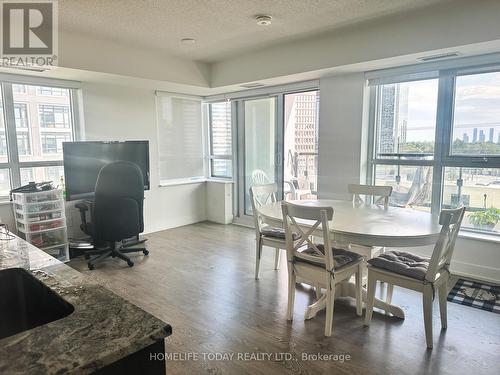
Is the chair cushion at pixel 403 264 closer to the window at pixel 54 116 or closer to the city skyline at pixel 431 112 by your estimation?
the city skyline at pixel 431 112

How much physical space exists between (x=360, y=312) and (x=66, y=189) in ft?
11.1

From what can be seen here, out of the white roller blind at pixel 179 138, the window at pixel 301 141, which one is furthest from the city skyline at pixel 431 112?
the white roller blind at pixel 179 138

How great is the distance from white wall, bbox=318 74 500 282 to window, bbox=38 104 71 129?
3226 millimetres

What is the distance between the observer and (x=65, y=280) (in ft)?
3.71

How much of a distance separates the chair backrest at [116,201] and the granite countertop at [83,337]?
2.66m

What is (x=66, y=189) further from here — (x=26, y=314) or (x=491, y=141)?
(x=491, y=141)

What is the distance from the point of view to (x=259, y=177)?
541 centimetres

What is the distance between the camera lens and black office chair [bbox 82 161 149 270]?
11.8 feet

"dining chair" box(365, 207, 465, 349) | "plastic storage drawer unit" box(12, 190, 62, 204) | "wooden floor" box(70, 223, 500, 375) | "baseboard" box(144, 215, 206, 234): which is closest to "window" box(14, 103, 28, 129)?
"plastic storage drawer unit" box(12, 190, 62, 204)

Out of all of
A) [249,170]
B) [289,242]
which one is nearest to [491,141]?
[289,242]

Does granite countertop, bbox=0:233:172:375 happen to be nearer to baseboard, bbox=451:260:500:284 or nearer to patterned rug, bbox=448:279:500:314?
patterned rug, bbox=448:279:500:314

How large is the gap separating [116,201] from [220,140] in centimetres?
258

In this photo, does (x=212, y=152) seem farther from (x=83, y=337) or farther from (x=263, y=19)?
(x=83, y=337)

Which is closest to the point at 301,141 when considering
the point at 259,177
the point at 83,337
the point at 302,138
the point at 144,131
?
the point at 302,138
